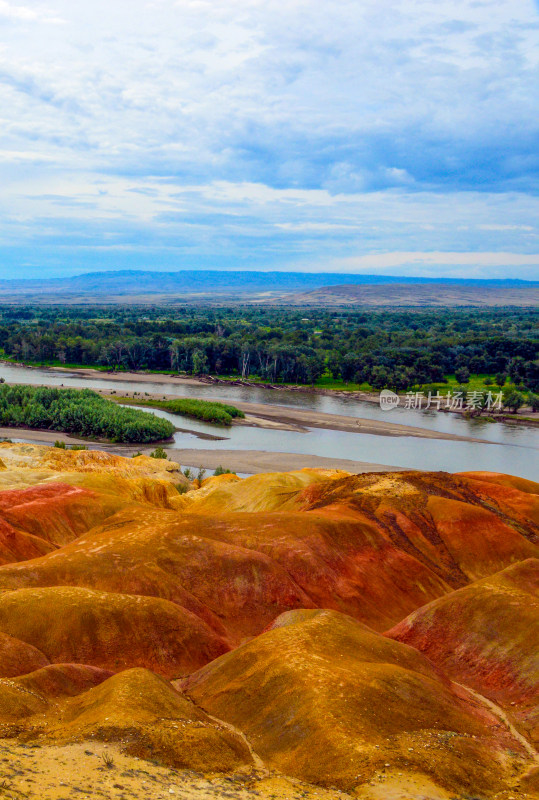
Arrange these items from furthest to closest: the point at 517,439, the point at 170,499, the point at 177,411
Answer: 1. the point at 177,411
2. the point at 517,439
3. the point at 170,499

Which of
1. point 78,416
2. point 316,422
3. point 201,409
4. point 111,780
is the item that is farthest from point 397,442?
point 111,780

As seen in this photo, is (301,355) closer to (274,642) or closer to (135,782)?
(274,642)

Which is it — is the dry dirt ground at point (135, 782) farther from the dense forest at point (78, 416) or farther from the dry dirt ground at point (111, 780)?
the dense forest at point (78, 416)

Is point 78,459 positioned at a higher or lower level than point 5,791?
lower

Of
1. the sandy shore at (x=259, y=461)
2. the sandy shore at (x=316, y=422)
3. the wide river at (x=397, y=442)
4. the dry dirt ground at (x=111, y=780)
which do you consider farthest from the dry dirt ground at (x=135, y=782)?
the sandy shore at (x=316, y=422)

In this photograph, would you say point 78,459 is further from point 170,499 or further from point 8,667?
point 8,667

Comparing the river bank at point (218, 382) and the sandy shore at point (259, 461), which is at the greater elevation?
the river bank at point (218, 382)

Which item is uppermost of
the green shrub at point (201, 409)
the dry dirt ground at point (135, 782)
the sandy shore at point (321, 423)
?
the dry dirt ground at point (135, 782)

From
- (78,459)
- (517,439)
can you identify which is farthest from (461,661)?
(517,439)
